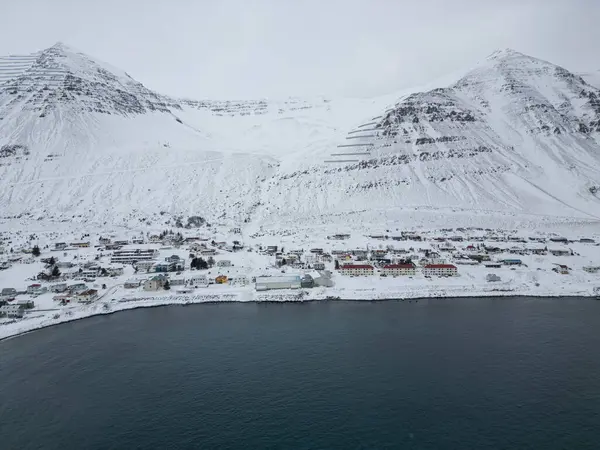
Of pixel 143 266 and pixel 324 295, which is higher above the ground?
pixel 143 266

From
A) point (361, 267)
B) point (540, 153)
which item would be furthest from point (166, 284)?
point (540, 153)

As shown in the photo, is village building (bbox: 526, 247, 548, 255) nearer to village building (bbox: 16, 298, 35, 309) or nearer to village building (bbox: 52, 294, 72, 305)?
village building (bbox: 52, 294, 72, 305)

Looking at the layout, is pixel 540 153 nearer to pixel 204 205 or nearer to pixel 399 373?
pixel 204 205

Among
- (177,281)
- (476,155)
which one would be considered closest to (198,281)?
(177,281)

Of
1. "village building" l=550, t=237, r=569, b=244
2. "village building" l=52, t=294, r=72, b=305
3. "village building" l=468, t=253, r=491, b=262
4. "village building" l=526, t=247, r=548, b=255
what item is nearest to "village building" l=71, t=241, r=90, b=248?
"village building" l=52, t=294, r=72, b=305

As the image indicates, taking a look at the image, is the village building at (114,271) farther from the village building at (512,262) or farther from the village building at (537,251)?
the village building at (537,251)

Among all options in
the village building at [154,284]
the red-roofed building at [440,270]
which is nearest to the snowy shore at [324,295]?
the village building at [154,284]

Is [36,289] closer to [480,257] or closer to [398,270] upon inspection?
[398,270]
